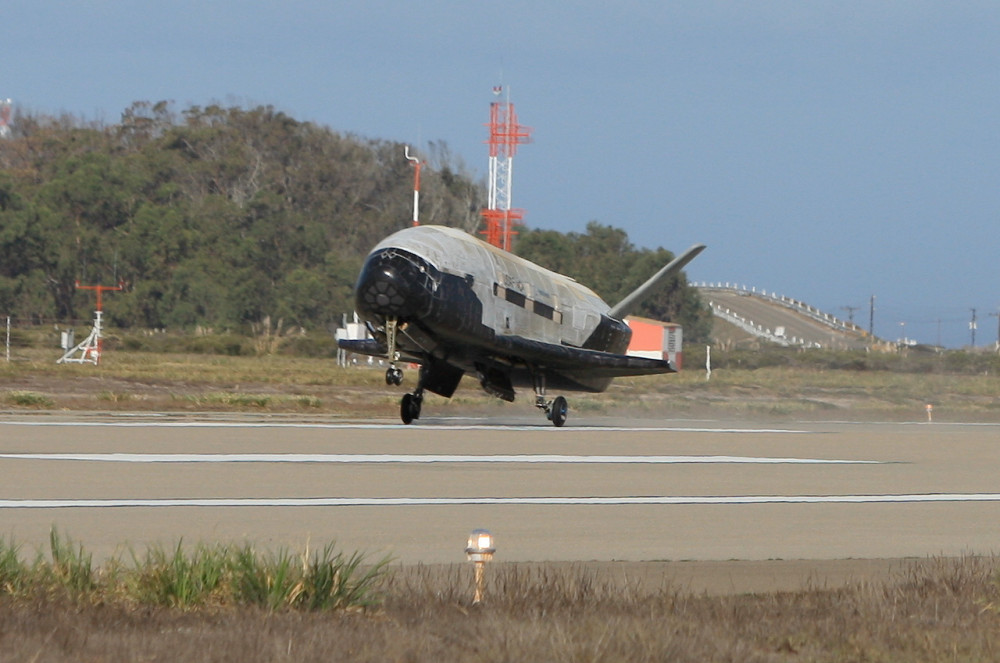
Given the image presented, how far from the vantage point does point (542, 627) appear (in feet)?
25.2

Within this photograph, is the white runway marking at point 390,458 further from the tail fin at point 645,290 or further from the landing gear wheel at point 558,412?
the tail fin at point 645,290

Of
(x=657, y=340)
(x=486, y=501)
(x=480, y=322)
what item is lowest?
(x=486, y=501)

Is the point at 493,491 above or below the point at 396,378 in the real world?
below

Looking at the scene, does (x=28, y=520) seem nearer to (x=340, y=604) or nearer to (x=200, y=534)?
(x=200, y=534)

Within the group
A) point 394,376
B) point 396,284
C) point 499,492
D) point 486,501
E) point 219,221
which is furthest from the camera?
point 219,221

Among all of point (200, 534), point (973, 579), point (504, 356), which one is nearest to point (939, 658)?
point (973, 579)

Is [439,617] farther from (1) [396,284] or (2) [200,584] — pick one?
(1) [396,284]

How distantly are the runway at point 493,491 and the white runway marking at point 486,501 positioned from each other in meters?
0.04

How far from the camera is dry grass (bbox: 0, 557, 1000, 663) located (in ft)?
22.9

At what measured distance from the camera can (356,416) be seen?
31031mm

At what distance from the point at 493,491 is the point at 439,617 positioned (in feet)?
25.3

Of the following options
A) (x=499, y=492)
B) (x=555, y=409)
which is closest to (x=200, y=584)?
(x=499, y=492)

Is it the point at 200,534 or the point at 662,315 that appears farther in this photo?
the point at 662,315

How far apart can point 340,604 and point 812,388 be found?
4325cm
